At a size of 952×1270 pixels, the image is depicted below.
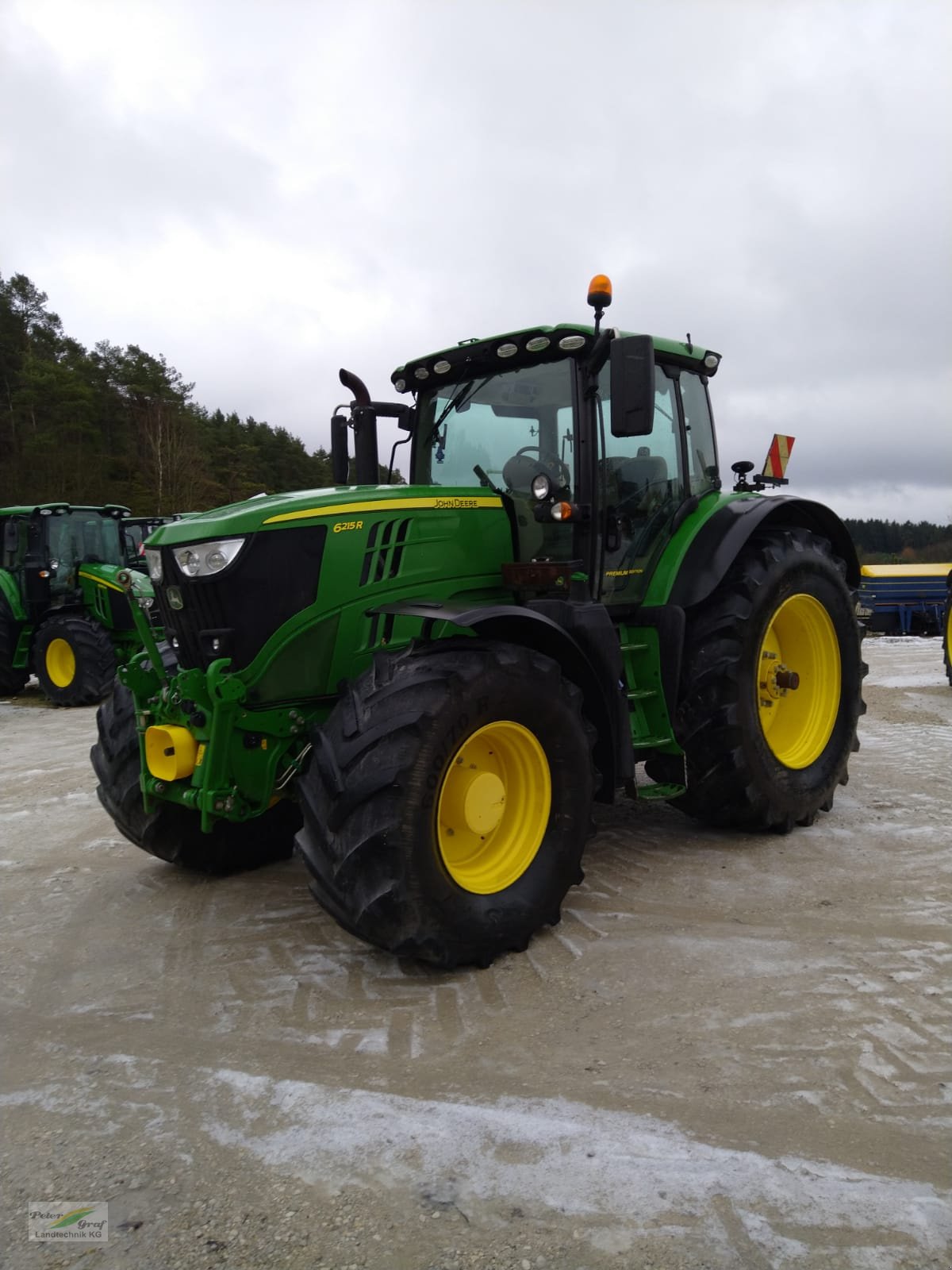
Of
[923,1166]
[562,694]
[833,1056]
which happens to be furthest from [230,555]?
[923,1166]

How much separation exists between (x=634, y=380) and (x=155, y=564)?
2045 mm

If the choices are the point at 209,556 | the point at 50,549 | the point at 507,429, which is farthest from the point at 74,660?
the point at 209,556

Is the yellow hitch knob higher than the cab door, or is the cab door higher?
the cab door

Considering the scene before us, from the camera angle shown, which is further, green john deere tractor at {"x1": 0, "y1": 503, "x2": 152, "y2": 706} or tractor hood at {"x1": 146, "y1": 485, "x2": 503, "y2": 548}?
green john deere tractor at {"x1": 0, "y1": 503, "x2": 152, "y2": 706}

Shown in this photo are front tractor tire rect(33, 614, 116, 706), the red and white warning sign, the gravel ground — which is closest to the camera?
the gravel ground

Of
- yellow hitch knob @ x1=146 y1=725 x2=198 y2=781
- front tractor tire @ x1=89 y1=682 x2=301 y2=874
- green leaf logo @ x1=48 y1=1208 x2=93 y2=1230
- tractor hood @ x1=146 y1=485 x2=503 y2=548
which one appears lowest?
green leaf logo @ x1=48 y1=1208 x2=93 y2=1230

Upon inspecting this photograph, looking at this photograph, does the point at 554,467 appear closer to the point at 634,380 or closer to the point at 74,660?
the point at 634,380

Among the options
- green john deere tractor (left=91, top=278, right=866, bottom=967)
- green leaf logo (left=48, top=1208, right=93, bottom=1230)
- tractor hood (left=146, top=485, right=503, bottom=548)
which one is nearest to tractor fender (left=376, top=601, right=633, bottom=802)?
green john deere tractor (left=91, top=278, right=866, bottom=967)

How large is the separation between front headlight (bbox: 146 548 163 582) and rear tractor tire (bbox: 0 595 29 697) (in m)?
8.26

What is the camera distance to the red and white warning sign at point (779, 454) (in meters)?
6.62

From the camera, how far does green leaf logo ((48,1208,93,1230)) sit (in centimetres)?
204

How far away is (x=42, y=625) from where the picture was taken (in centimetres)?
1106

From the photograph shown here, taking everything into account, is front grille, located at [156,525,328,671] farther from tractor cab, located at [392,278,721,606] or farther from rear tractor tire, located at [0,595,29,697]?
rear tractor tire, located at [0,595,29,697]

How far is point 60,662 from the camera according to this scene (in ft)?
35.9
